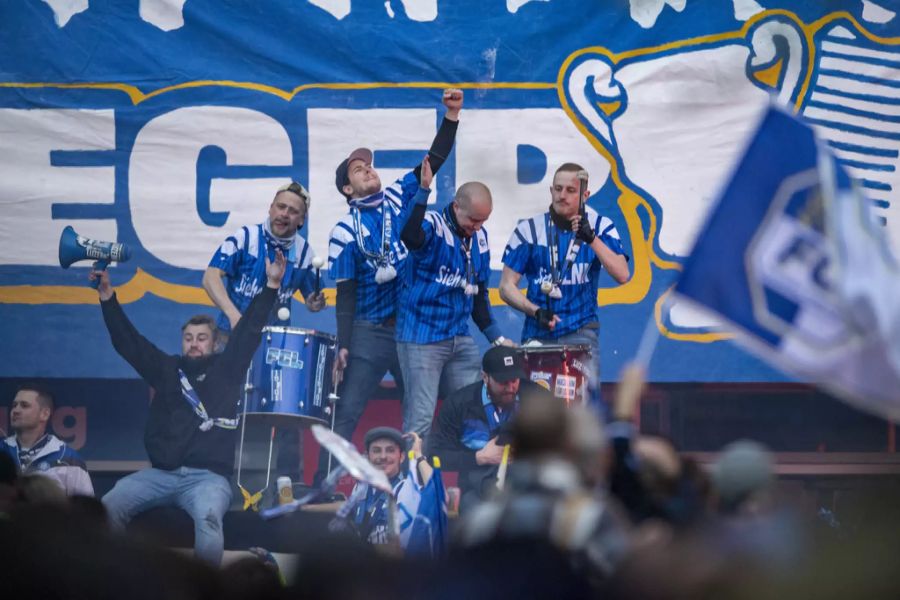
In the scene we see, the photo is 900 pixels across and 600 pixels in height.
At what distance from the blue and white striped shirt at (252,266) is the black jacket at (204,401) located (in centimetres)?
36

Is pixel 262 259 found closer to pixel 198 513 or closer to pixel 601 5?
pixel 198 513

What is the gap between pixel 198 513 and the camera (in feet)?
28.2

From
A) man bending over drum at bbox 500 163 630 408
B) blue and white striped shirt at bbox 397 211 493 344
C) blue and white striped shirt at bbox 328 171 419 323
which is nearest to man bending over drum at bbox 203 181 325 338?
blue and white striped shirt at bbox 328 171 419 323

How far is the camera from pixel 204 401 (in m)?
9.12

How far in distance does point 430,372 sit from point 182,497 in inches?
66.0

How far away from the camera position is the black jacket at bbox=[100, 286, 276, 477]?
893 cm

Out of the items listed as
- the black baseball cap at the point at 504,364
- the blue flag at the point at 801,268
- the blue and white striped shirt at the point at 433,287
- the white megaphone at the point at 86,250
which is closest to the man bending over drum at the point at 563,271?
the blue and white striped shirt at the point at 433,287

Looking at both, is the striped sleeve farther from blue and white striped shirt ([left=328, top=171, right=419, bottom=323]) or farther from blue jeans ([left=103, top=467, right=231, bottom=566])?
blue jeans ([left=103, top=467, right=231, bottom=566])

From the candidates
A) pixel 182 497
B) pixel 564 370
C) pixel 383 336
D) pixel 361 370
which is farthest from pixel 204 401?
pixel 564 370

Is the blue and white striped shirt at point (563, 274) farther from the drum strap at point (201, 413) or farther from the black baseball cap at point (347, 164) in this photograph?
the drum strap at point (201, 413)

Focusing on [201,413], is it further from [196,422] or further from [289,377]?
[289,377]

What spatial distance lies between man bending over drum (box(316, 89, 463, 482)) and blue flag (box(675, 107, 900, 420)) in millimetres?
4352

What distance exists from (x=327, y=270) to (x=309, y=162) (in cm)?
77

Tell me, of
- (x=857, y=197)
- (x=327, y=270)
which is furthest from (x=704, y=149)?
(x=857, y=197)
